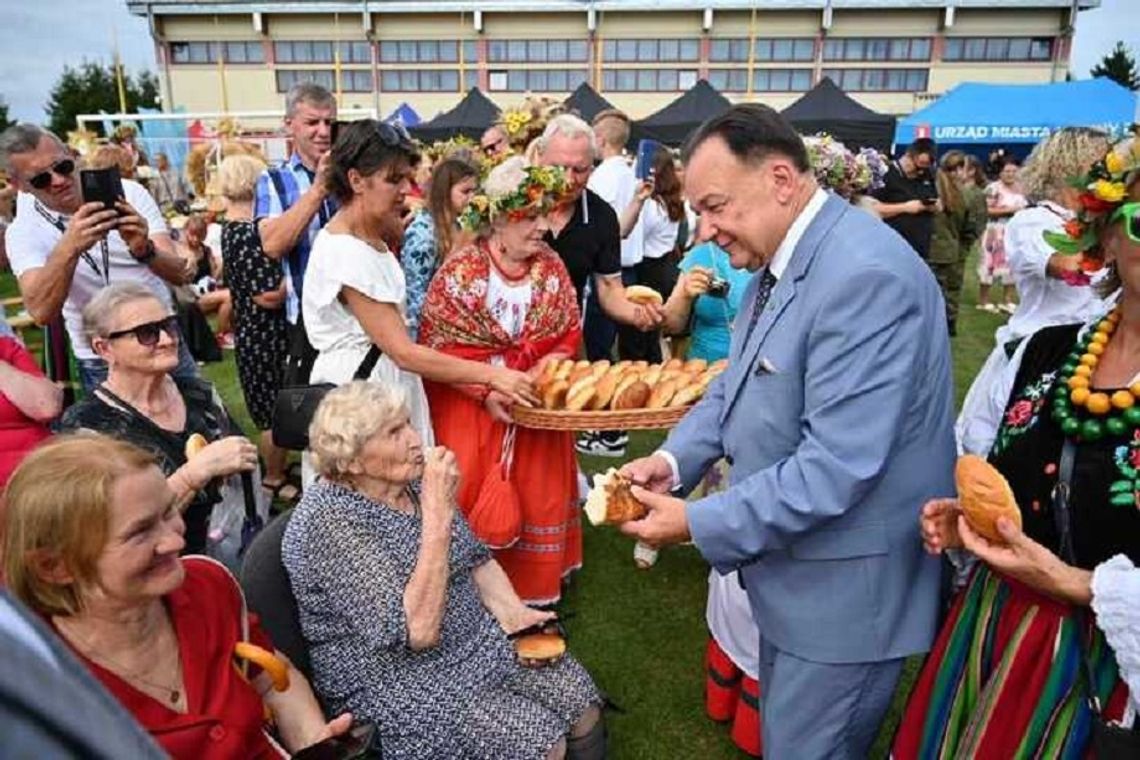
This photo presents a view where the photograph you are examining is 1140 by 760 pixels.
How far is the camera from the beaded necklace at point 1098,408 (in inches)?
61.2

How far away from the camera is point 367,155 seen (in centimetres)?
299

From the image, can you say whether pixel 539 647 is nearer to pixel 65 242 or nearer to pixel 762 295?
pixel 762 295

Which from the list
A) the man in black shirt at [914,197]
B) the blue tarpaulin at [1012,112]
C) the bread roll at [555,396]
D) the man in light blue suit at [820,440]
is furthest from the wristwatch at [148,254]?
the blue tarpaulin at [1012,112]

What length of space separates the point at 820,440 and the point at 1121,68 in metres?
69.0

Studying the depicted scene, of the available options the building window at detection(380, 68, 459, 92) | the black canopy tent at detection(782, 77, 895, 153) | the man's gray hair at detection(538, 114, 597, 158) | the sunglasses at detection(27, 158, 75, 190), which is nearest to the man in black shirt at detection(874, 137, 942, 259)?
Result: the man's gray hair at detection(538, 114, 597, 158)

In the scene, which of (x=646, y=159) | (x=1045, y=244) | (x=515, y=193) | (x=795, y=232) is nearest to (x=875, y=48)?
(x=646, y=159)

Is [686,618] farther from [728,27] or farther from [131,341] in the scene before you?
[728,27]

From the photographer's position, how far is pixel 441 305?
3211 millimetres

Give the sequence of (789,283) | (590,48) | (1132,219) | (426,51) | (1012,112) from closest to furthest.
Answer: (1132,219) < (789,283) < (1012,112) < (590,48) < (426,51)

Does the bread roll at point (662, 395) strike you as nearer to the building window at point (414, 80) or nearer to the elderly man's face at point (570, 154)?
the elderly man's face at point (570, 154)

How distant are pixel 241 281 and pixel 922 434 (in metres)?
3.51

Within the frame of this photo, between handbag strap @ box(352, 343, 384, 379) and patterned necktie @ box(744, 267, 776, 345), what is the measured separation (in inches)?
62.7

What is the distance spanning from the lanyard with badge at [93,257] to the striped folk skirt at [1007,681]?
3552 millimetres

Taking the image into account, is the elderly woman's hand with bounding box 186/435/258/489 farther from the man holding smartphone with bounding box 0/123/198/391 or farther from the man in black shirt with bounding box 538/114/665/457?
the man in black shirt with bounding box 538/114/665/457
